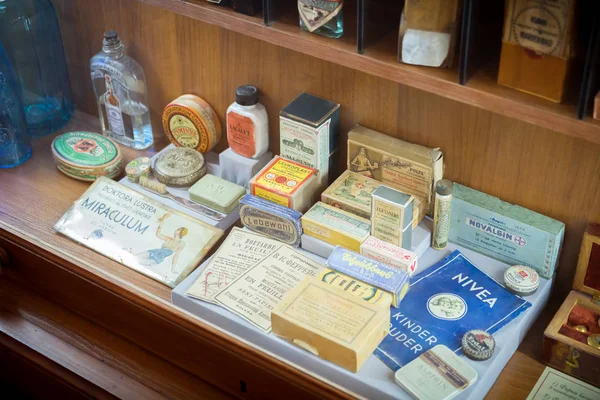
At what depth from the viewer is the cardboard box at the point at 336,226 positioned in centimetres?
135

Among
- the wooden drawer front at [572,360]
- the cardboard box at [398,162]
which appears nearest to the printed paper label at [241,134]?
the cardboard box at [398,162]

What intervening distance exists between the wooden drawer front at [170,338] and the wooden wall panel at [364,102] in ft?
1.43

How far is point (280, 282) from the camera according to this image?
4.34 ft

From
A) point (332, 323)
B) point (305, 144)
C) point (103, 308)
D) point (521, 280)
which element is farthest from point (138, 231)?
point (521, 280)

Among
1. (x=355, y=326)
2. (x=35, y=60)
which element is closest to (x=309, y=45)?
(x=355, y=326)

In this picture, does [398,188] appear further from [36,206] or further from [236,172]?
[36,206]

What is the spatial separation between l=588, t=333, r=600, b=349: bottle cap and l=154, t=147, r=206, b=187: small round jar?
83cm

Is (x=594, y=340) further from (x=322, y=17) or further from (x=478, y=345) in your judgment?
(x=322, y=17)

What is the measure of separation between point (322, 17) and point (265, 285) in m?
0.47

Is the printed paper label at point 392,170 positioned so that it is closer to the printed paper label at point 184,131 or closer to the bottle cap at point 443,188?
the bottle cap at point 443,188

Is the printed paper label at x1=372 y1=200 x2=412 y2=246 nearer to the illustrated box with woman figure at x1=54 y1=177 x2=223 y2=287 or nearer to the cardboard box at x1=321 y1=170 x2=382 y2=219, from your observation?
the cardboard box at x1=321 y1=170 x2=382 y2=219

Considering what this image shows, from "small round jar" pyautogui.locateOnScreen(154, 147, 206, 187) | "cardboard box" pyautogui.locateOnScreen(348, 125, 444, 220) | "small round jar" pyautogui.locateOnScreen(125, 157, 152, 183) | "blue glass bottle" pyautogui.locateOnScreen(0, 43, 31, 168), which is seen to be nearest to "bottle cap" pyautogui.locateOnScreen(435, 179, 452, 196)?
"cardboard box" pyautogui.locateOnScreen(348, 125, 444, 220)

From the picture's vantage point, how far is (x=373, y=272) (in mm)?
1292

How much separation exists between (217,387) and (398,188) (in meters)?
0.51
